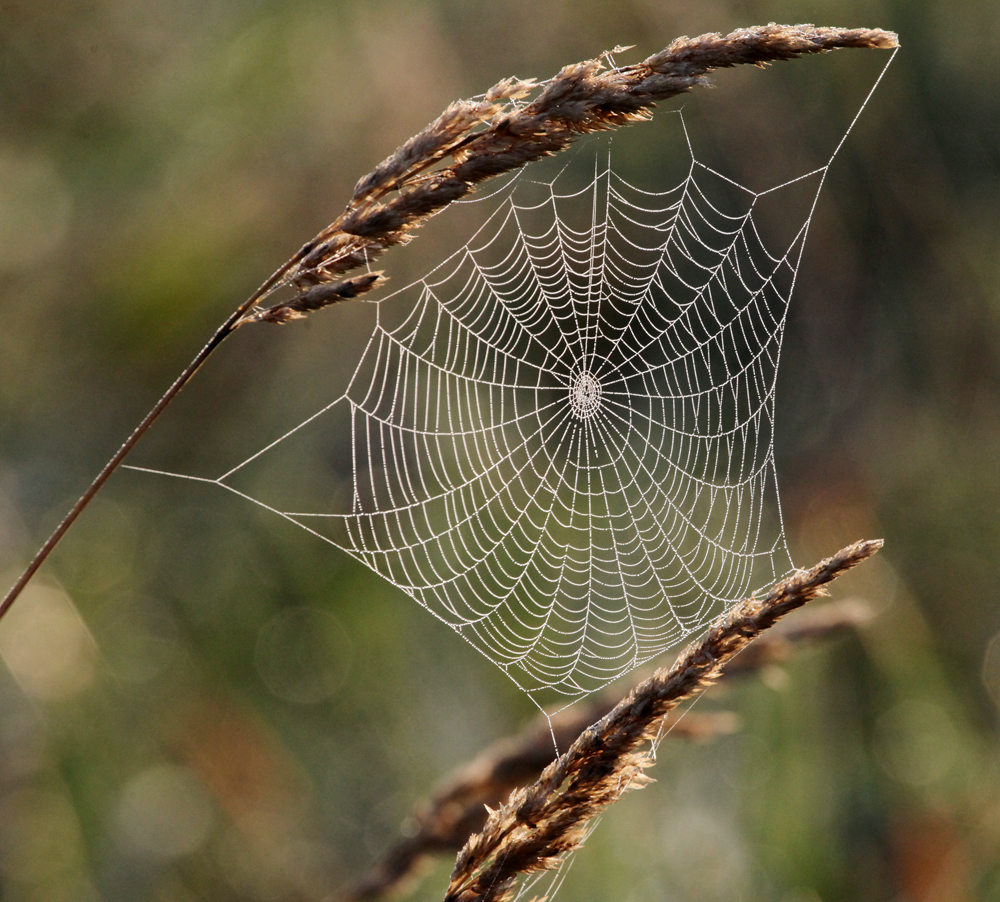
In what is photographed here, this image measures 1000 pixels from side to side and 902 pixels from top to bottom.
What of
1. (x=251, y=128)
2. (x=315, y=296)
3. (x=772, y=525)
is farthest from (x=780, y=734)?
(x=251, y=128)

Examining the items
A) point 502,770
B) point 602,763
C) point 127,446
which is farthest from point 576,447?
point 127,446

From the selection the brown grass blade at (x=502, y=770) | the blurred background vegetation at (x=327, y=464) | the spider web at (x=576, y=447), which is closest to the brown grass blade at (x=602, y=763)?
the brown grass blade at (x=502, y=770)

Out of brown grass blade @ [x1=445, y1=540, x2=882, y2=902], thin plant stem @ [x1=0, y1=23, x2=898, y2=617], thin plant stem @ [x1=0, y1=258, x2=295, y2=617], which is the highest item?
thin plant stem @ [x1=0, y1=23, x2=898, y2=617]

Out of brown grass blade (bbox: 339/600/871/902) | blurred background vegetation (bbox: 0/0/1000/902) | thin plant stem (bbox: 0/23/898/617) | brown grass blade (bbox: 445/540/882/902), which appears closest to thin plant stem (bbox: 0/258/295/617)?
thin plant stem (bbox: 0/23/898/617)

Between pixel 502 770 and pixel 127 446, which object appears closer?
pixel 127 446

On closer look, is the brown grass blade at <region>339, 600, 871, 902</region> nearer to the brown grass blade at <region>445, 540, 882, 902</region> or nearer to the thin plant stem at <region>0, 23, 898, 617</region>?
the brown grass blade at <region>445, 540, 882, 902</region>

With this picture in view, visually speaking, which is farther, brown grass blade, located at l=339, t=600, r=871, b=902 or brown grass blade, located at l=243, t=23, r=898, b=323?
brown grass blade, located at l=339, t=600, r=871, b=902

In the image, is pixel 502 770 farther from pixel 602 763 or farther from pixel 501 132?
pixel 501 132

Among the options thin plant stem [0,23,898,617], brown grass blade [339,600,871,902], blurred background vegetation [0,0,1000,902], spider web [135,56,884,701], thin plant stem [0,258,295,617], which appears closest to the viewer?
thin plant stem [0,258,295,617]
